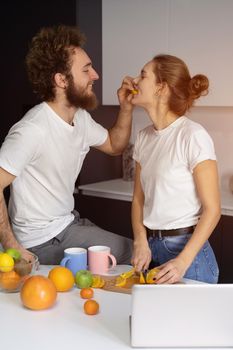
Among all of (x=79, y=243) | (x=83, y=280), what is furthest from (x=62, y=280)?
(x=79, y=243)

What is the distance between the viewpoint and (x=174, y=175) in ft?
5.91

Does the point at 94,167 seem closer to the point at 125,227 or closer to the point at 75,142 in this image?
the point at 125,227

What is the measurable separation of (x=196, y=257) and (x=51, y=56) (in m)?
1.14

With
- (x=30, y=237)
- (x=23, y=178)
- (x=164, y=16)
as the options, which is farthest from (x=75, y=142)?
(x=164, y=16)

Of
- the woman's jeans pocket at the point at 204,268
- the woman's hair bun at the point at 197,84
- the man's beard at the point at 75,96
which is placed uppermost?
the woman's hair bun at the point at 197,84

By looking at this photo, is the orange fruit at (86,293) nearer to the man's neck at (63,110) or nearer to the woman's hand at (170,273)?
the woman's hand at (170,273)

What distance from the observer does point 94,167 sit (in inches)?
135

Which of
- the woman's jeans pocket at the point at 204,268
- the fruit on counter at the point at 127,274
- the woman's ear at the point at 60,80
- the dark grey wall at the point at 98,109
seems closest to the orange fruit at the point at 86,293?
the fruit on counter at the point at 127,274

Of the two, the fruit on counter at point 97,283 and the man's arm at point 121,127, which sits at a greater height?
the man's arm at point 121,127

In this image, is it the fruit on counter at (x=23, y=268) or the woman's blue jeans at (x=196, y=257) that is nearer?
the fruit on counter at (x=23, y=268)

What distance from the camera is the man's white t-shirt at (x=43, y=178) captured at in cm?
212

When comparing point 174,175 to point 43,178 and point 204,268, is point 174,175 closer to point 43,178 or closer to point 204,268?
point 204,268

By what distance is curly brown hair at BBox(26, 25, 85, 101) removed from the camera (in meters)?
2.30

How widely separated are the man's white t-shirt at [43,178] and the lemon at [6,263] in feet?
2.25
